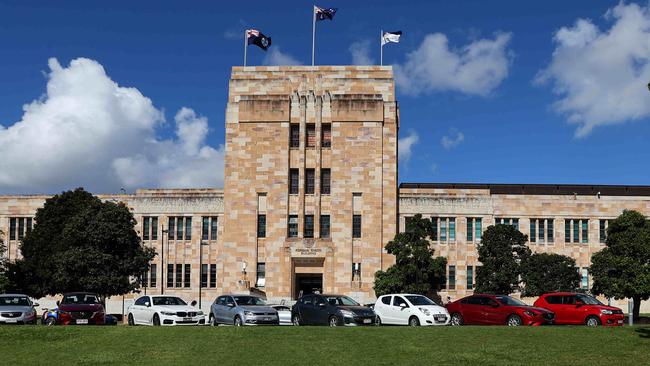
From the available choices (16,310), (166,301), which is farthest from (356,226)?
(16,310)

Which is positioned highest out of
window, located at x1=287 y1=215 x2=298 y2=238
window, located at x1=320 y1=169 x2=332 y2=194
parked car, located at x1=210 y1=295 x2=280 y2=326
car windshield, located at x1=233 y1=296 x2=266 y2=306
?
window, located at x1=320 y1=169 x2=332 y2=194

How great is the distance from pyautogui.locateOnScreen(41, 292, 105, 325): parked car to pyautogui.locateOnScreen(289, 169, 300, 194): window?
27.7 m

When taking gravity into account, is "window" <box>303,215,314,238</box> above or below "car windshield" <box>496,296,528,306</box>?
above

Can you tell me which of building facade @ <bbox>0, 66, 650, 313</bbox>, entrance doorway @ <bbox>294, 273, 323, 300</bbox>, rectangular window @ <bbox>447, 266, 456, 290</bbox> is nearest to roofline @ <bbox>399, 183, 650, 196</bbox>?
building facade @ <bbox>0, 66, 650, 313</bbox>

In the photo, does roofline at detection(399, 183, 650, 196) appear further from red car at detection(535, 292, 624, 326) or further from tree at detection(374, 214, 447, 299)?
red car at detection(535, 292, 624, 326)

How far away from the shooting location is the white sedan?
35.0 m

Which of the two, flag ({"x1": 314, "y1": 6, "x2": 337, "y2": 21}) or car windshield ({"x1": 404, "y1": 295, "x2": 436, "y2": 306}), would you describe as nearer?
car windshield ({"x1": 404, "y1": 295, "x2": 436, "y2": 306})

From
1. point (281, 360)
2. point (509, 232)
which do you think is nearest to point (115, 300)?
point (509, 232)

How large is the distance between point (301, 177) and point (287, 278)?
8.12 meters

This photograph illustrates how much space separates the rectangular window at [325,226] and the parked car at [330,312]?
2727 centimetres

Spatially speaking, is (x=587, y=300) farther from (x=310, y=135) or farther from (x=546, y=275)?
(x=310, y=135)

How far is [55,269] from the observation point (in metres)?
56.0

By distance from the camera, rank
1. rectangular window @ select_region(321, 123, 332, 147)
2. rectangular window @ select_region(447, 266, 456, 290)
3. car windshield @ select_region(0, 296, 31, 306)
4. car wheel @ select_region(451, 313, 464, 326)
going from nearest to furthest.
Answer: car windshield @ select_region(0, 296, 31, 306) < car wheel @ select_region(451, 313, 464, 326) < rectangular window @ select_region(321, 123, 332, 147) < rectangular window @ select_region(447, 266, 456, 290)

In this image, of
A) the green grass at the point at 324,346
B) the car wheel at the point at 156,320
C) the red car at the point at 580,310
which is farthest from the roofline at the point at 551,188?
the green grass at the point at 324,346
